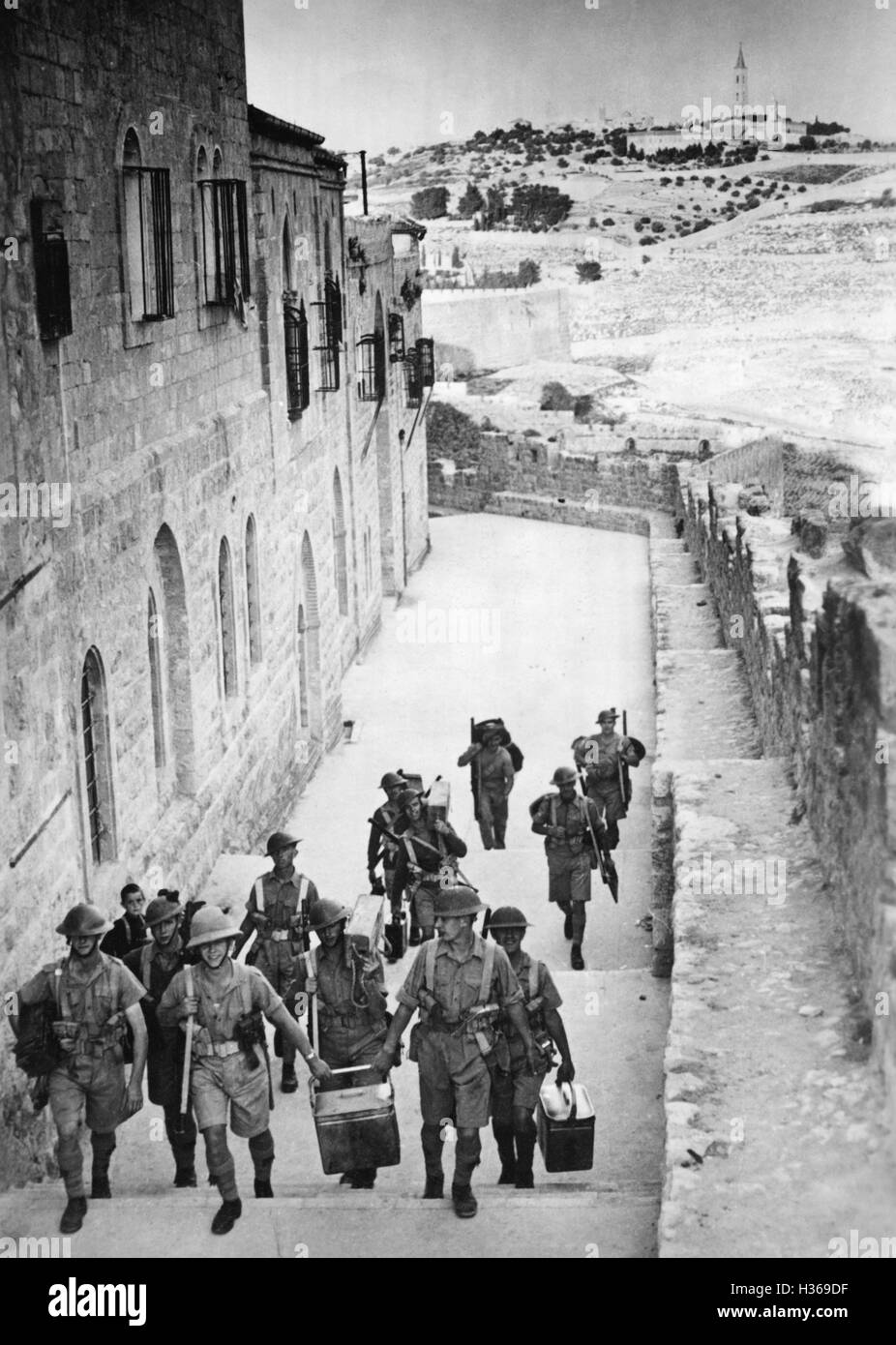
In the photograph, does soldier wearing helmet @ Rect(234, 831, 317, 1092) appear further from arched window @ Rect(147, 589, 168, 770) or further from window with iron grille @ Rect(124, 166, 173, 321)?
window with iron grille @ Rect(124, 166, 173, 321)

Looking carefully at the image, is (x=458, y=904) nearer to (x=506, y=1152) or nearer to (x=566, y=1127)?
(x=566, y=1127)

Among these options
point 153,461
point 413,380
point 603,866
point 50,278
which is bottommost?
point 603,866

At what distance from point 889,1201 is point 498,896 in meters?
7.63

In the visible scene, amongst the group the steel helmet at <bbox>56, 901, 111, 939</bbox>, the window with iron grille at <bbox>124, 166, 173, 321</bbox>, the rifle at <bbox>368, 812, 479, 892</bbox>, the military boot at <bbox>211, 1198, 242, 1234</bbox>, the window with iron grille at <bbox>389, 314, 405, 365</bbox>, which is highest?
the window with iron grille at <bbox>124, 166, 173, 321</bbox>

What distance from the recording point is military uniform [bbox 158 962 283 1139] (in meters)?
7.04

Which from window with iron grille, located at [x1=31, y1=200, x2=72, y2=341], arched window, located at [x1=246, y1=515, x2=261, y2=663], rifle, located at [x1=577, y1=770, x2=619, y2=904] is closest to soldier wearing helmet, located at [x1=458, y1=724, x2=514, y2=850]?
rifle, located at [x1=577, y1=770, x2=619, y2=904]

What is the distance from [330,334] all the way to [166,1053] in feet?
43.9

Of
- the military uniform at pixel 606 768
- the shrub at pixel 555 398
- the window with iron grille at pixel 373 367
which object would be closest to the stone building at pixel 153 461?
the military uniform at pixel 606 768

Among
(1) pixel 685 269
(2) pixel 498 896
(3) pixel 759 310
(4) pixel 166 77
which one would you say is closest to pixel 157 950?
(2) pixel 498 896

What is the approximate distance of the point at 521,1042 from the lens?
23.4 ft

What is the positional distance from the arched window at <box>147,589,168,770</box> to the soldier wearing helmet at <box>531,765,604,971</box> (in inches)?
111

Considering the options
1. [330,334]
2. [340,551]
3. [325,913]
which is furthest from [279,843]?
[340,551]

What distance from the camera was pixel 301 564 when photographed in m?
18.3
